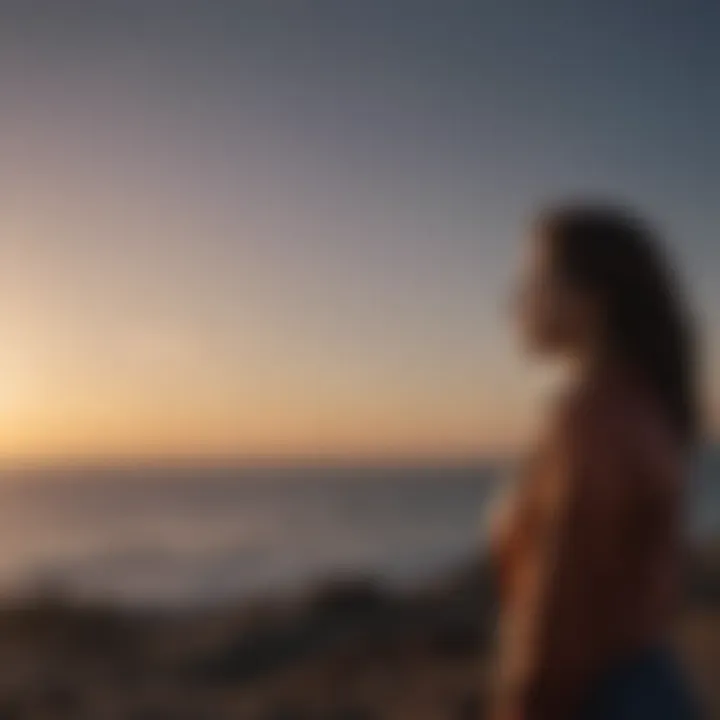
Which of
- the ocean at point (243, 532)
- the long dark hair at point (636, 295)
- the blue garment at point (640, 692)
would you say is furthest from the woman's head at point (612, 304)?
the ocean at point (243, 532)

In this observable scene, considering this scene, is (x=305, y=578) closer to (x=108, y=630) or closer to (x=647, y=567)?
(x=108, y=630)

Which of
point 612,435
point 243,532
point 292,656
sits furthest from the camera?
point 243,532

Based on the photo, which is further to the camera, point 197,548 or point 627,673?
point 197,548

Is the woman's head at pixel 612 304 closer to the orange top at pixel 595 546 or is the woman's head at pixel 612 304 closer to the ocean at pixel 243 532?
the orange top at pixel 595 546

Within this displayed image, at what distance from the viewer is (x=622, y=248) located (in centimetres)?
70

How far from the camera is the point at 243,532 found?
8.98ft

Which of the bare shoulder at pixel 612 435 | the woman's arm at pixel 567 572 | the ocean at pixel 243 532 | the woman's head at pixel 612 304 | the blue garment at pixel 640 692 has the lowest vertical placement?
the blue garment at pixel 640 692

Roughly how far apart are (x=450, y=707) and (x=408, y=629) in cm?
29

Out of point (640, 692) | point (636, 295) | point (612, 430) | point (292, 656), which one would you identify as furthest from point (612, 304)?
point (292, 656)

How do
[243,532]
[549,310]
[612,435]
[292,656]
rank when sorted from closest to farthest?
[612,435] < [549,310] < [292,656] < [243,532]

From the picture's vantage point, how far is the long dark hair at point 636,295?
0.66 meters

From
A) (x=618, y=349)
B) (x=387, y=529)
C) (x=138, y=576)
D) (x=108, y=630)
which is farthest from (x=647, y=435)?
(x=138, y=576)

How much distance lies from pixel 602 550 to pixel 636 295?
0.66ft

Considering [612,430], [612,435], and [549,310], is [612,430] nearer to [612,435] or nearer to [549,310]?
[612,435]
